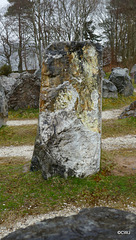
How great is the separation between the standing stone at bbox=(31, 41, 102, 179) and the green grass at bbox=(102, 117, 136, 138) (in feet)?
13.6

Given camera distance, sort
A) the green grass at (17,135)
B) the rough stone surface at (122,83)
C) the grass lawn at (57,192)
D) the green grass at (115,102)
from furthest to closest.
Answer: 1. the rough stone surface at (122,83)
2. the green grass at (115,102)
3. the green grass at (17,135)
4. the grass lawn at (57,192)

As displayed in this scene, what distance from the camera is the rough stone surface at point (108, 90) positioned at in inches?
536

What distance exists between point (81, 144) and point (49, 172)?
2.56 ft

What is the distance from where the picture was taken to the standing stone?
418cm

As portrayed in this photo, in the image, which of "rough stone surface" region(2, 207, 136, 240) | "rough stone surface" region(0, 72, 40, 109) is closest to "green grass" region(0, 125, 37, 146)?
"rough stone surface" region(0, 72, 40, 109)

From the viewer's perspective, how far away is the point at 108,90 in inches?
536

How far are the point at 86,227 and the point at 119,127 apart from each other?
6.22m

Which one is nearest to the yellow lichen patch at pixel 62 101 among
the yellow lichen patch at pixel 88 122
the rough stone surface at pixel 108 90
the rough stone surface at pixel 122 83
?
the yellow lichen patch at pixel 88 122

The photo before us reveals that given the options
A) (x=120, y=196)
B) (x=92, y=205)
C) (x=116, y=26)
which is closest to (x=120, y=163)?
(x=120, y=196)

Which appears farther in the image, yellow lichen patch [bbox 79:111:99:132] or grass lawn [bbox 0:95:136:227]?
yellow lichen patch [bbox 79:111:99:132]

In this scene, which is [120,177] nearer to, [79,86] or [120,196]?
[120,196]

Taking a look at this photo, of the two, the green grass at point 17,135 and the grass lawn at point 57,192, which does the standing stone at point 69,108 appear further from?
the green grass at point 17,135

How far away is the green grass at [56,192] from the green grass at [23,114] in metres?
7.24

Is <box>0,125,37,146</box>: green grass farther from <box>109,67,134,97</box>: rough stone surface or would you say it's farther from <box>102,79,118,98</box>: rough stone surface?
<box>109,67,134,97</box>: rough stone surface
